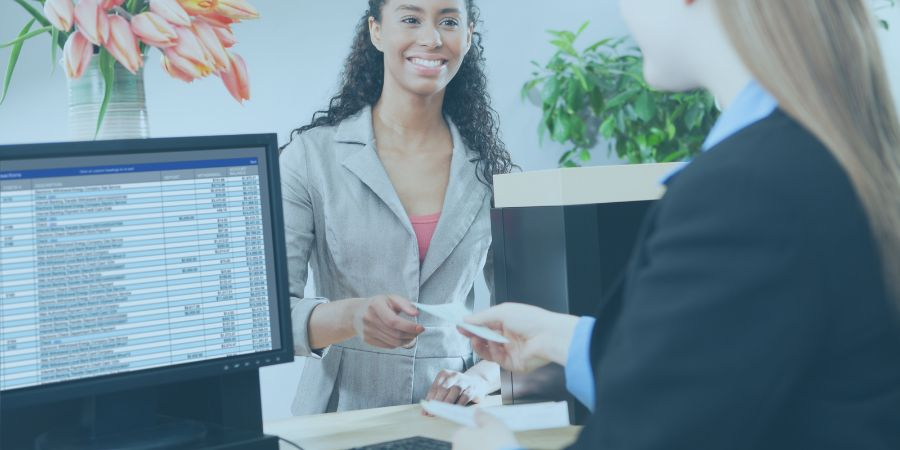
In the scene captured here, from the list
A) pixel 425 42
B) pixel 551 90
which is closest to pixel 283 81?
pixel 551 90

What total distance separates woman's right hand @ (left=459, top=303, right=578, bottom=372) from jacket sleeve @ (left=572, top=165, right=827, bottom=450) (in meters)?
0.41

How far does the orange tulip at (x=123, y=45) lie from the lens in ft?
4.02

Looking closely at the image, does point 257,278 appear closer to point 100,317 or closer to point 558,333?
point 100,317

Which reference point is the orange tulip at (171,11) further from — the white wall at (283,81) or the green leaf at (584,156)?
the green leaf at (584,156)

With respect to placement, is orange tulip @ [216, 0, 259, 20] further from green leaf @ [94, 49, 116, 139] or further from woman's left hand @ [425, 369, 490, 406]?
woman's left hand @ [425, 369, 490, 406]

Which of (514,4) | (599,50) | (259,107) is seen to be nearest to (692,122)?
(599,50)

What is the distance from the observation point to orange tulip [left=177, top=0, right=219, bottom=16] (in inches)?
51.1

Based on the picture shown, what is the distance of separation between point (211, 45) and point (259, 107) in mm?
2092

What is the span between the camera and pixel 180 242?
1.14 metres

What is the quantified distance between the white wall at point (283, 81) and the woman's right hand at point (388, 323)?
1877 mm

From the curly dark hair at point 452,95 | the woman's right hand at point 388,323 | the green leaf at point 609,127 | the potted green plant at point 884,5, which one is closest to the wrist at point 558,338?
the woman's right hand at point 388,323

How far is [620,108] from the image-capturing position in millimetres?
3547

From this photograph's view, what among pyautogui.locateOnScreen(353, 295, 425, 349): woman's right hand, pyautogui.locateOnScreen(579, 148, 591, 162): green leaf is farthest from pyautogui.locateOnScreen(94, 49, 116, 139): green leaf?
pyautogui.locateOnScreen(579, 148, 591, 162): green leaf

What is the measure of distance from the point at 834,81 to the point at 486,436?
42 centimetres
